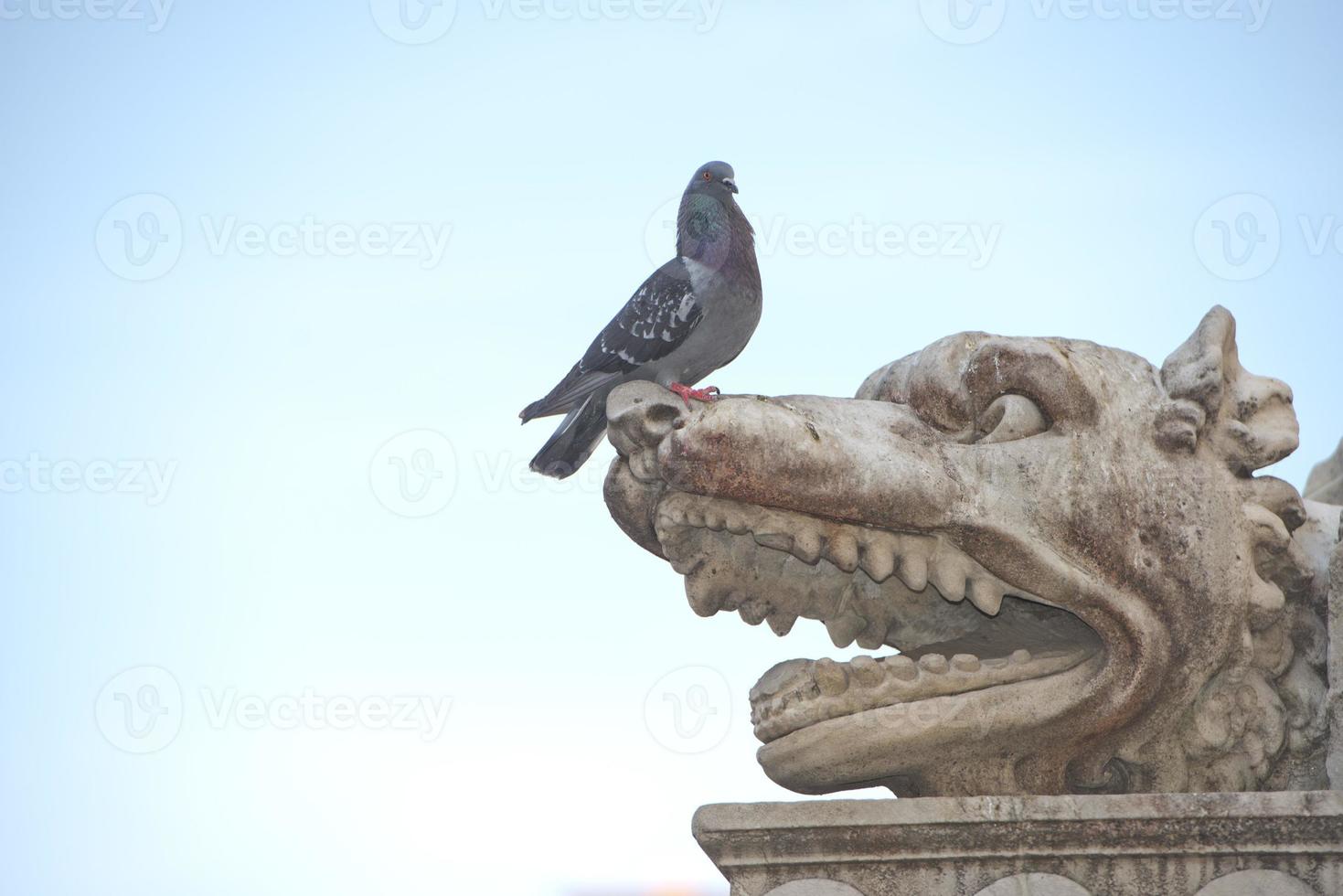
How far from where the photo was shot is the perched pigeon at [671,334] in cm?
477

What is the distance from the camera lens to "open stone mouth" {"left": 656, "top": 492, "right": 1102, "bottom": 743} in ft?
13.4

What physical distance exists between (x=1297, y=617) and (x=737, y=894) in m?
1.74

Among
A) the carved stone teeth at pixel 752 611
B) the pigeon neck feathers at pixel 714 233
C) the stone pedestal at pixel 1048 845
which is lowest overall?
the stone pedestal at pixel 1048 845

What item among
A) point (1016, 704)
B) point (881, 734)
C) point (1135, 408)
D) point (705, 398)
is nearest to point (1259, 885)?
point (1016, 704)

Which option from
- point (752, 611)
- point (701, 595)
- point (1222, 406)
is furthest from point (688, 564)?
point (1222, 406)

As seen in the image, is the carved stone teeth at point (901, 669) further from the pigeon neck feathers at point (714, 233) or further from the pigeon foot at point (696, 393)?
the pigeon neck feathers at point (714, 233)

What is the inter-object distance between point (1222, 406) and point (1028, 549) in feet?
2.50

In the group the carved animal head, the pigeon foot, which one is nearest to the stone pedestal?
the carved animal head

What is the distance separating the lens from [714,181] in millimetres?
5391

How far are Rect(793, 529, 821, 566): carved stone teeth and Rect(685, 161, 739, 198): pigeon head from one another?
64.4 inches

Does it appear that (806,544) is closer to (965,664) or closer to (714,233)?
(965,664)

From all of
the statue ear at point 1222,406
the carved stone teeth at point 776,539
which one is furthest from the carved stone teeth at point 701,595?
the statue ear at point 1222,406

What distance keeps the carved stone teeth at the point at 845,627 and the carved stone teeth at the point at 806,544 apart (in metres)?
0.52

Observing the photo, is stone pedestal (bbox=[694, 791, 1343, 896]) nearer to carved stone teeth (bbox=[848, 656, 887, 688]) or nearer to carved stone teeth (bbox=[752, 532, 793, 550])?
carved stone teeth (bbox=[848, 656, 887, 688])
